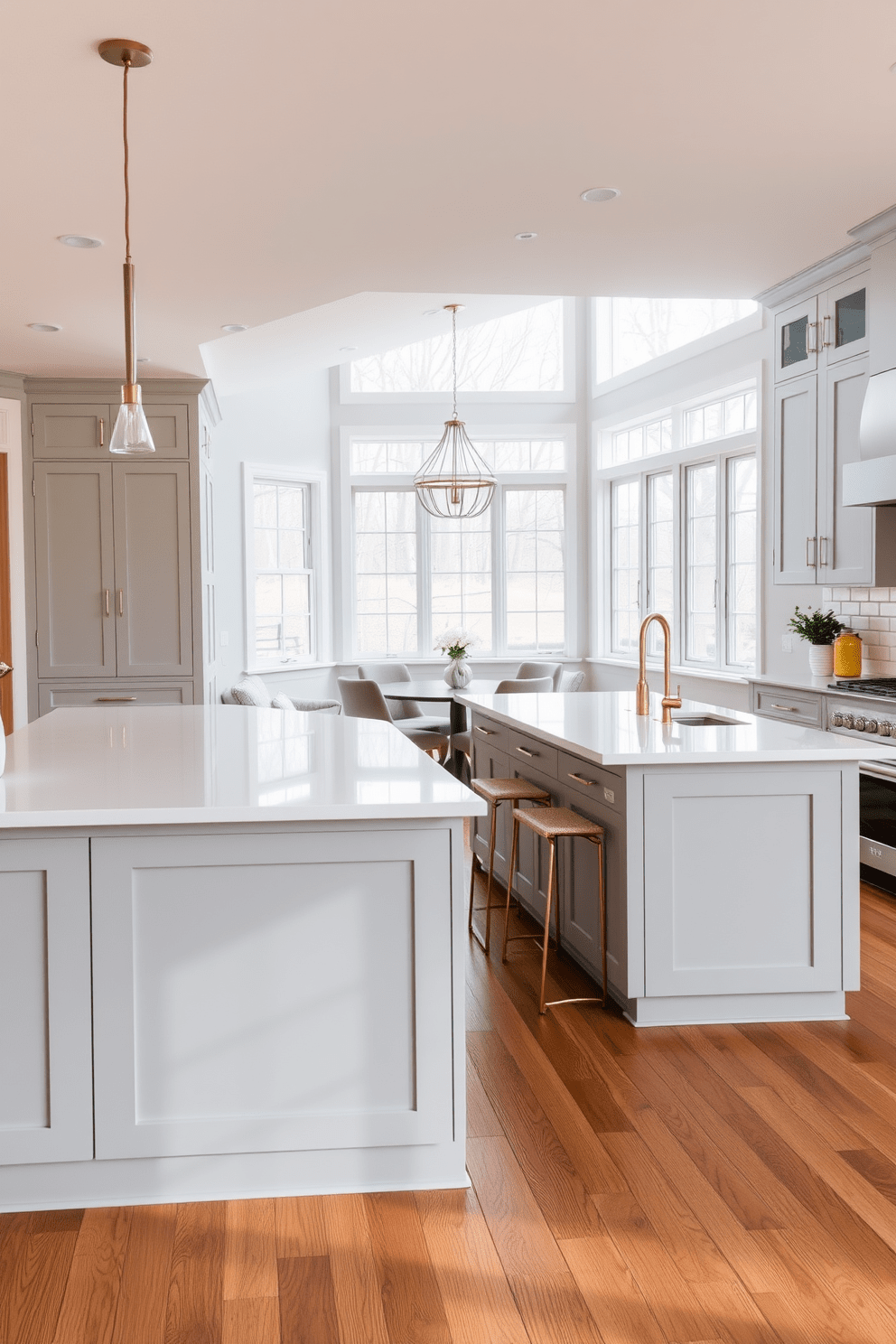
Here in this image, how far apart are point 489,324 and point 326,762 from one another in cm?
731

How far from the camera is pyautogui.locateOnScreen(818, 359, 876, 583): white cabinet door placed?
16.4 ft

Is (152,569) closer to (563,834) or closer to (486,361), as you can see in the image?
(563,834)

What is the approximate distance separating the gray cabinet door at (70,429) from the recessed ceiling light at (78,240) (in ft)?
7.37

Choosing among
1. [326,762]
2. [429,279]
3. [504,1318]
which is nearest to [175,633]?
[429,279]

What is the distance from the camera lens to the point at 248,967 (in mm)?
2330

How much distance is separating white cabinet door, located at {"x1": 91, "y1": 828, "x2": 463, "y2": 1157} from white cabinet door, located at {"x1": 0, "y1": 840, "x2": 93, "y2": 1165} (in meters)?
0.03

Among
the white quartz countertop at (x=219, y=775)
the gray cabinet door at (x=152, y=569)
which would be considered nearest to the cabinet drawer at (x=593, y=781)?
the white quartz countertop at (x=219, y=775)

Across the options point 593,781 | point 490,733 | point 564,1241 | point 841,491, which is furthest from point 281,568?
point 564,1241

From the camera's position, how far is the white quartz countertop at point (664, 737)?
3107mm

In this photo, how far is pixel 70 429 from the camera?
6.38 meters

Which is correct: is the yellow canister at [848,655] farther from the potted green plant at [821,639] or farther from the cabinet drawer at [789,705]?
the cabinet drawer at [789,705]

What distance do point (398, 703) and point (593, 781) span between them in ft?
15.8

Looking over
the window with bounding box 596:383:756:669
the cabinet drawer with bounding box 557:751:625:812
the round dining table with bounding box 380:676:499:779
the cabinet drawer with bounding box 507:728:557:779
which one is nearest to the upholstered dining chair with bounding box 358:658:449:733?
the round dining table with bounding box 380:676:499:779

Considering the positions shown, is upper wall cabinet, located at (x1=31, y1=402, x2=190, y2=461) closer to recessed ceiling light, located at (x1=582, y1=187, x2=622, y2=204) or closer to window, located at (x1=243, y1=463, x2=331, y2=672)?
window, located at (x1=243, y1=463, x2=331, y2=672)
